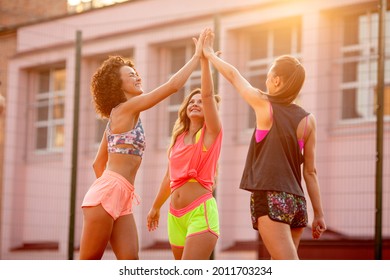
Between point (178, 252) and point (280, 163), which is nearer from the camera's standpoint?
point (280, 163)

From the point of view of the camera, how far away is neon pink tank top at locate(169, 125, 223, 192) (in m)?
5.68

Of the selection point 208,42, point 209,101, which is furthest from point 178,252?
point 208,42

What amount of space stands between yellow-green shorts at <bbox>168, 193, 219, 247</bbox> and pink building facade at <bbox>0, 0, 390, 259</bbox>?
490 centimetres

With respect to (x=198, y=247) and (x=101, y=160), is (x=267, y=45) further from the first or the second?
(x=198, y=247)

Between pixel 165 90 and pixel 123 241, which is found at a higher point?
pixel 165 90

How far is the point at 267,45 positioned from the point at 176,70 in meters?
1.27

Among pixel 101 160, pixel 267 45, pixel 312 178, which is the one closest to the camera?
pixel 312 178

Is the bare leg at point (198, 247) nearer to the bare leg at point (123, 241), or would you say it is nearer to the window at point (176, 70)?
the bare leg at point (123, 241)

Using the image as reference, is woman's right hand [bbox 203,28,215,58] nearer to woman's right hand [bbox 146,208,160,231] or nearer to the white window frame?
woman's right hand [bbox 146,208,160,231]

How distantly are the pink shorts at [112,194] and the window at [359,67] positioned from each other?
646 cm

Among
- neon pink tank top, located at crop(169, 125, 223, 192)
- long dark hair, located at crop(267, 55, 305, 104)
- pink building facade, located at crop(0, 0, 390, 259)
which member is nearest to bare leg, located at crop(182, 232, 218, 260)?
neon pink tank top, located at crop(169, 125, 223, 192)

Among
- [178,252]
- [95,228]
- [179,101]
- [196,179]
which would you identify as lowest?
[178,252]

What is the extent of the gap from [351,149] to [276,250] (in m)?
7.20

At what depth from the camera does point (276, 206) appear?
16.5 feet
